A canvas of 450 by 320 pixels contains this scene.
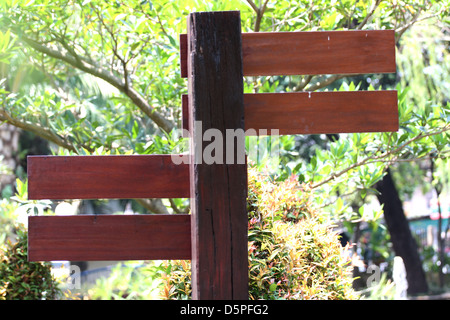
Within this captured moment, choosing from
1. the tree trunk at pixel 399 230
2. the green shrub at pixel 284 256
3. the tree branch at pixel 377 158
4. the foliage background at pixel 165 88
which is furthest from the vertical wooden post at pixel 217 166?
the tree trunk at pixel 399 230

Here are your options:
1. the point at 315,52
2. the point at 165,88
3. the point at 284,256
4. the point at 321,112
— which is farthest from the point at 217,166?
the point at 165,88

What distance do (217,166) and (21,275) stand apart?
7.86 feet

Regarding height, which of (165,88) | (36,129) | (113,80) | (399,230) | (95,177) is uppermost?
(113,80)

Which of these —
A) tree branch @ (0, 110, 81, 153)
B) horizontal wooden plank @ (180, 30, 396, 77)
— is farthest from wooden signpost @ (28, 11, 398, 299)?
tree branch @ (0, 110, 81, 153)

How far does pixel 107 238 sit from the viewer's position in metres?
1.81

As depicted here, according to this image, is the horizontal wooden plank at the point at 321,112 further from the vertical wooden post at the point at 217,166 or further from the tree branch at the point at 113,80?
the tree branch at the point at 113,80

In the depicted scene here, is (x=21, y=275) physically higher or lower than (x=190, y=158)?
lower

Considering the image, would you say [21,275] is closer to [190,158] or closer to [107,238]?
[107,238]

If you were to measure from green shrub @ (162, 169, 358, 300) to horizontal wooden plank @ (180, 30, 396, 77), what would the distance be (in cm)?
72

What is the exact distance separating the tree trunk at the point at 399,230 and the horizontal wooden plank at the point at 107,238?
22.9 ft

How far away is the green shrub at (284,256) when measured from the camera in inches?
82.8

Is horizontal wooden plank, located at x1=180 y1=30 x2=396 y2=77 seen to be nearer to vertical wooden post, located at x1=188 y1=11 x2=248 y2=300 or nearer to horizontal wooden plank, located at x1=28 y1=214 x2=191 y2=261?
vertical wooden post, located at x1=188 y1=11 x2=248 y2=300

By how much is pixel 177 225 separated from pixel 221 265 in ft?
0.82
